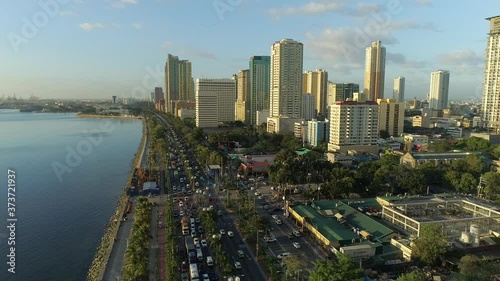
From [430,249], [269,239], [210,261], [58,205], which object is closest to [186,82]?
[58,205]

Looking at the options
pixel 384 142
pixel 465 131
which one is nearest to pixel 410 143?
pixel 384 142

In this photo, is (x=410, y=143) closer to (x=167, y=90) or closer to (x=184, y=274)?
(x=184, y=274)

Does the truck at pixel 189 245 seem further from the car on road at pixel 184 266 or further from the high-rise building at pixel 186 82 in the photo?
the high-rise building at pixel 186 82

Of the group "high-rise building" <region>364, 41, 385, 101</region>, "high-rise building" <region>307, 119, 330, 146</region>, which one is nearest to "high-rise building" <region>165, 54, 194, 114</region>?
"high-rise building" <region>364, 41, 385, 101</region>

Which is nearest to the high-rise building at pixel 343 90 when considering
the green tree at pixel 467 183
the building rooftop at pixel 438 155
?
the building rooftop at pixel 438 155

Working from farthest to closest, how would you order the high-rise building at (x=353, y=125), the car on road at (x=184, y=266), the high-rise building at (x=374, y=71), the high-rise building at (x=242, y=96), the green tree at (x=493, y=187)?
the high-rise building at (x=242, y=96) < the high-rise building at (x=374, y=71) < the high-rise building at (x=353, y=125) < the green tree at (x=493, y=187) < the car on road at (x=184, y=266)

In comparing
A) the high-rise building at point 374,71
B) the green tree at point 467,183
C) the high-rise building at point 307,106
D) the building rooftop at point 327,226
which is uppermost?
the high-rise building at point 374,71

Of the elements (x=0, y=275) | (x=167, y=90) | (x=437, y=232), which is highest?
(x=167, y=90)
